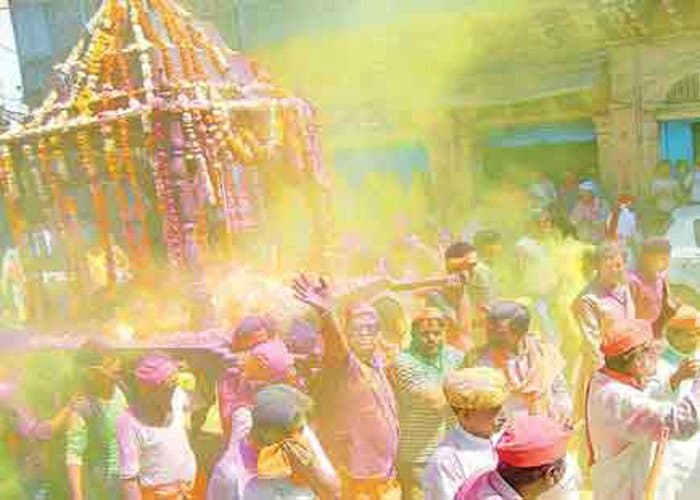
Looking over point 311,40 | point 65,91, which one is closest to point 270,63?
point 311,40

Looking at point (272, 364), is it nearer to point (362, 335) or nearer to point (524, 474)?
point (362, 335)

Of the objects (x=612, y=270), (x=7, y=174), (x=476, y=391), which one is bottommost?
(x=612, y=270)

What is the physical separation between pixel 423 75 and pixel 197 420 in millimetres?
9274

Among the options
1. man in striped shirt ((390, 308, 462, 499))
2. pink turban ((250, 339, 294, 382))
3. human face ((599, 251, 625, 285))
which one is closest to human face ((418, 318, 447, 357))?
man in striped shirt ((390, 308, 462, 499))

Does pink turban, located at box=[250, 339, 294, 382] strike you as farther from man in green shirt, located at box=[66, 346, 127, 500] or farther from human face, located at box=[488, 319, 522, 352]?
human face, located at box=[488, 319, 522, 352]

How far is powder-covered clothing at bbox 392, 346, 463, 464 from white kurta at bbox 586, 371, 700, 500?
0.75 m

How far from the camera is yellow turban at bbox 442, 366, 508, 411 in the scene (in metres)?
2.80

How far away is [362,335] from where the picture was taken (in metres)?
3.88

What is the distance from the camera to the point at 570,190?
11.2m

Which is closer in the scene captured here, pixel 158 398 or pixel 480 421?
pixel 480 421

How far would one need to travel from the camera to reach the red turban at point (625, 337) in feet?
10.1

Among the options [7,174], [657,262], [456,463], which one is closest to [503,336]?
[456,463]

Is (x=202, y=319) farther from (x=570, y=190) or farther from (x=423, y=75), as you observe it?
(x=423, y=75)

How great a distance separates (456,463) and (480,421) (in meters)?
0.14
